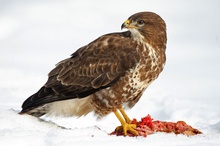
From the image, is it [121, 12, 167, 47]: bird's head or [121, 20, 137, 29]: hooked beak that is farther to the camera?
[121, 12, 167, 47]: bird's head

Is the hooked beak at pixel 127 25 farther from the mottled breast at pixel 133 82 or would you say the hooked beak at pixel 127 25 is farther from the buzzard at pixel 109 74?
the mottled breast at pixel 133 82

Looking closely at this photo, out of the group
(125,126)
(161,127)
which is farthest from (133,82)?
(161,127)

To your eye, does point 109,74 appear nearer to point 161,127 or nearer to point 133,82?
point 133,82

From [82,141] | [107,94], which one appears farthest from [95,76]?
[82,141]

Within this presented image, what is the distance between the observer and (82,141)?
9297mm

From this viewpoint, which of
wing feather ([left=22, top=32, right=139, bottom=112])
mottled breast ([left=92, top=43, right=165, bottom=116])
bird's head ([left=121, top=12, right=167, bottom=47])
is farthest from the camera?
bird's head ([left=121, top=12, right=167, bottom=47])

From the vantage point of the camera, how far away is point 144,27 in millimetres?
11750

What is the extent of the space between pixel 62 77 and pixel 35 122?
3.76 feet

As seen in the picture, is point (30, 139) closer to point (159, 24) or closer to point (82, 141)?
point (82, 141)

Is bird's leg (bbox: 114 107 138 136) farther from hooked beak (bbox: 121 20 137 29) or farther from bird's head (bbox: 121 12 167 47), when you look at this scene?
hooked beak (bbox: 121 20 137 29)

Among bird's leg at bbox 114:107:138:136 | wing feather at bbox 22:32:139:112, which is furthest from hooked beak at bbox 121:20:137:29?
bird's leg at bbox 114:107:138:136

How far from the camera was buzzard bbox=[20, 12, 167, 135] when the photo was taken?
37.7 ft

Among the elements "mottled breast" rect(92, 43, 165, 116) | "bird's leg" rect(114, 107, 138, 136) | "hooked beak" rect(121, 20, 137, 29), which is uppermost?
"hooked beak" rect(121, 20, 137, 29)

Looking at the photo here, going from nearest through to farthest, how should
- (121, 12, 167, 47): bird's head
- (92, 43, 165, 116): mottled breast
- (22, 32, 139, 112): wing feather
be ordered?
(92, 43, 165, 116): mottled breast
(22, 32, 139, 112): wing feather
(121, 12, 167, 47): bird's head
